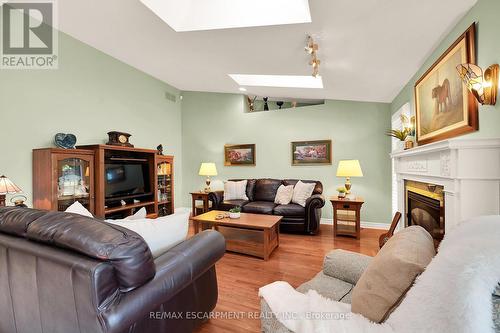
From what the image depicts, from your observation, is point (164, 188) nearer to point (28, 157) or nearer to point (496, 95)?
point (28, 157)

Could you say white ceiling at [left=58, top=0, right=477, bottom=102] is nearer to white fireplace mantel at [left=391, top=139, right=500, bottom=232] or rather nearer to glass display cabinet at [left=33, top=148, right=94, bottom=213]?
white fireplace mantel at [left=391, top=139, right=500, bottom=232]

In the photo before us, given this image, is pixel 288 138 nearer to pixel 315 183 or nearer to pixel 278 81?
pixel 315 183

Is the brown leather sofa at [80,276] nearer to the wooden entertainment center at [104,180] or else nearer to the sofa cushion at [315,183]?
the wooden entertainment center at [104,180]

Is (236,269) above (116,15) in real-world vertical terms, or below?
below

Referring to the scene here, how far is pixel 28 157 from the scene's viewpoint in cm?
282

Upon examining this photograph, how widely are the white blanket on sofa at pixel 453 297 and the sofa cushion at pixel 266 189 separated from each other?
11.8ft

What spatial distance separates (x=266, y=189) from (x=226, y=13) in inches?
123

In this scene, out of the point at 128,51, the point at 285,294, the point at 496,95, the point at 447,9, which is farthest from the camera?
the point at 128,51

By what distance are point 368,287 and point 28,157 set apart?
12.5 ft

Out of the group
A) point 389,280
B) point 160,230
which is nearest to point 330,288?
point 389,280

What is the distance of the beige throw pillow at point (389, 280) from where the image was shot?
2.82 ft

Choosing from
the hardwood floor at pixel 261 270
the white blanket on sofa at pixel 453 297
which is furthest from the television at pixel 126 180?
the white blanket on sofa at pixel 453 297

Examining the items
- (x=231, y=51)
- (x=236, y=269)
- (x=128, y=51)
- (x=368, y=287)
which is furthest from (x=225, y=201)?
(x=368, y=287)

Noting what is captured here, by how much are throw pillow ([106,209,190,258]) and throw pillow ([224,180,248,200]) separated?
3.13 meters
